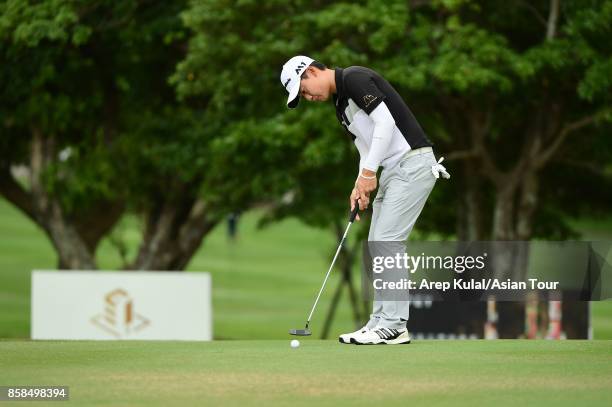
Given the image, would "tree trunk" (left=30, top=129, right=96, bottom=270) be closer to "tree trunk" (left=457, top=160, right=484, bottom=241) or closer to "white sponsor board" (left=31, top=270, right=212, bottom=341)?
"white sponsor board" (left=31, top=270, right=212, bottom=341)

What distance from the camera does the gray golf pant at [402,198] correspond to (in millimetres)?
8109

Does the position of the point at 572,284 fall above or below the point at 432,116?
below

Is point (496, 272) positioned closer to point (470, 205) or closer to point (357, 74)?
point (357, 74)

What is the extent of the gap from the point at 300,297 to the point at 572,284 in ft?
123

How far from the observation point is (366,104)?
7.86m

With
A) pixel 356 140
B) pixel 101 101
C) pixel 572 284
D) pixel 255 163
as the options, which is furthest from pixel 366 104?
pixel 101 101

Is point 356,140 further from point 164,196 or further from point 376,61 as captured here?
point 164,196

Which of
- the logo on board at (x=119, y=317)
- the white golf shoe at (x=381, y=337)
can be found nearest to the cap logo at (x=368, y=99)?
the white golf shoe at (x=381, y=337)

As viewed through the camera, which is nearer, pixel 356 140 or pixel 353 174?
pixel 356 140

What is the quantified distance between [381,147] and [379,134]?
0.08m

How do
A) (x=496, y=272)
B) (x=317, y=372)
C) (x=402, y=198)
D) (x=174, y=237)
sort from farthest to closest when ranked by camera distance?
(x=174, y=237) → (x=496, y=272) → (x=402, y=198) → (x=317, y=372)

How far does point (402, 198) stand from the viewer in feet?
26.6

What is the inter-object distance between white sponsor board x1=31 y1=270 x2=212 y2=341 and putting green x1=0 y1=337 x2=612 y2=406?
10029 mm

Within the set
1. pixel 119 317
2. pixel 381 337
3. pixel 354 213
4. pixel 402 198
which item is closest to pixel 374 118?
pixel 402 198
